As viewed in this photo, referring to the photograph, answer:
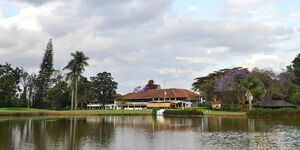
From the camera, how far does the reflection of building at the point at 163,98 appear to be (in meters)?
101

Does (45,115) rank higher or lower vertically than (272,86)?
lower

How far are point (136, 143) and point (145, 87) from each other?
12441cm

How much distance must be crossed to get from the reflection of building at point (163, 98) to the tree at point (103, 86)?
8032mm

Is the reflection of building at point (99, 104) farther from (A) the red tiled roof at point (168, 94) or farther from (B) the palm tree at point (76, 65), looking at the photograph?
(B) the palm tree at point (76, 65)

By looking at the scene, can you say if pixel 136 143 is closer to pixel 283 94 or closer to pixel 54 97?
pixel 283 94

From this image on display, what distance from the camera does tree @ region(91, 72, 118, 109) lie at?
10750cm

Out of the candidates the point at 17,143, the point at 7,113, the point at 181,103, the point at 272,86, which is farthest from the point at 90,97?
the point at 17,143

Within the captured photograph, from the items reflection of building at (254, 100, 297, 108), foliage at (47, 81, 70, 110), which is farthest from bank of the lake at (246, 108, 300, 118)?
foliage at (47, 81, 70, 110)

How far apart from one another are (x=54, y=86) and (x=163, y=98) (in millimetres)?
35944

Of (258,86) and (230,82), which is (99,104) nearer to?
(230,82)

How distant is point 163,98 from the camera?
10588 centimetres

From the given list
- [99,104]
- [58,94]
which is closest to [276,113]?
[58,94]

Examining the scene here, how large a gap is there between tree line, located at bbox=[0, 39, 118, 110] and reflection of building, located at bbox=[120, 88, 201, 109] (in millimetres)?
8646

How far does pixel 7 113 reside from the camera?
204 ft
